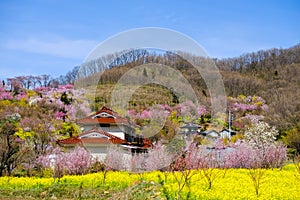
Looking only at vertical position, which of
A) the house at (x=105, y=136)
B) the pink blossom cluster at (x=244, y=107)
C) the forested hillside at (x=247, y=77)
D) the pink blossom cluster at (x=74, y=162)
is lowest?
the pink blossom cluster at (x=74, y=162)

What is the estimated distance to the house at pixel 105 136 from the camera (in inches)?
820

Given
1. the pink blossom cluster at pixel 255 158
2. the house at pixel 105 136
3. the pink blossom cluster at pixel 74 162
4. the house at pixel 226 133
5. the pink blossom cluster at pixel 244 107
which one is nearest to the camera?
the pink blossom cluster at pixel 74 162

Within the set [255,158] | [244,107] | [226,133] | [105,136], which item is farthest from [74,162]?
[244,107]

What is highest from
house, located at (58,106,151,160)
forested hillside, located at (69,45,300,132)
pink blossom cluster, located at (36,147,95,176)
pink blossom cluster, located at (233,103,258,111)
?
forested hillside, located at (69,45,300,132)

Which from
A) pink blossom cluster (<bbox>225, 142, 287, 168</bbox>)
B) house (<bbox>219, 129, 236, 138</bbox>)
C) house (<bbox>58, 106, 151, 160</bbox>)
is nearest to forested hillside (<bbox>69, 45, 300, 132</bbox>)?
house (<bbox>58, 106, 151, 160</bbox>)

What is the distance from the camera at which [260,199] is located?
353 inches

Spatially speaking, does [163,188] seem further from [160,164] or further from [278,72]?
[278,72]

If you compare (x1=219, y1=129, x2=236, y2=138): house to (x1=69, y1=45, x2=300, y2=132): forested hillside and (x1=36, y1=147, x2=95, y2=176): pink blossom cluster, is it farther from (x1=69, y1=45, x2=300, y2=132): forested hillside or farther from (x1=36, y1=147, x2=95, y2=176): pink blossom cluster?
(x1=36, y1=147, x2=95, y2=176): pink blossom cluster

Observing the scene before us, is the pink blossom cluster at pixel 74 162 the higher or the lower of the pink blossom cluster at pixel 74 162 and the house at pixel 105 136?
the lower

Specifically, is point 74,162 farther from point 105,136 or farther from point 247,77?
point 247,77

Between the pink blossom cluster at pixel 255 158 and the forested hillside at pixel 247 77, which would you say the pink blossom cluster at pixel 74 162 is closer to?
the forested hillside at pixel 247 77

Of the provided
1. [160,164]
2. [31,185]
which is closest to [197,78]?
[160,164]

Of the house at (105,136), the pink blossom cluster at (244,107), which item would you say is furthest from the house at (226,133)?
the house at (105,136)

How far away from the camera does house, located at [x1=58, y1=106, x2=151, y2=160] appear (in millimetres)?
20828
